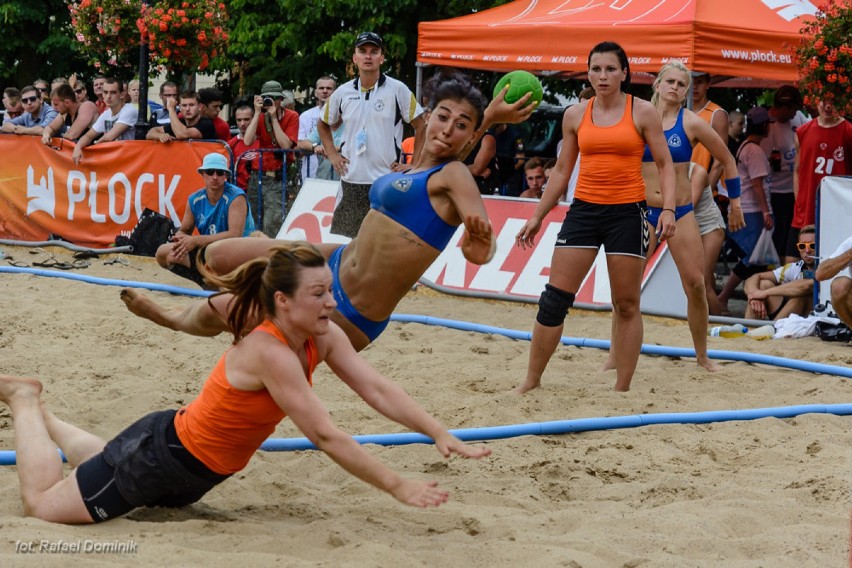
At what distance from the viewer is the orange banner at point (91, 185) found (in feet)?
39.6

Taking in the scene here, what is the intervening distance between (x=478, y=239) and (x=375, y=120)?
517cm

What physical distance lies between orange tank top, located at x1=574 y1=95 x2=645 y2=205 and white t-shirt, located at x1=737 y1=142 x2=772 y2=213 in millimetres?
4555

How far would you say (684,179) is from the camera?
289 inches

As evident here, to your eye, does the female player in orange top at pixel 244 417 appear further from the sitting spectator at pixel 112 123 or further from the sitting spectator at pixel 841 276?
the sitting spectator at pixel 112 123

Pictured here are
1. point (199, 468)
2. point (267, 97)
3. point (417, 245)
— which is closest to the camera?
point (199, 468)

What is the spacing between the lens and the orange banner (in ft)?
39.6

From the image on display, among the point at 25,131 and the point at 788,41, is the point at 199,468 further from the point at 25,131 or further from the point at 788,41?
the point at 25,131

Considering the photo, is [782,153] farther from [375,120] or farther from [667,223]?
[667,223]

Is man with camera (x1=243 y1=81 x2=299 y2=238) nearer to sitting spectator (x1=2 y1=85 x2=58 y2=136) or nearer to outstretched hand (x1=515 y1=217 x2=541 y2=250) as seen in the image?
sitting spectator (x1=2 y1=85 x2=58 y2=136)

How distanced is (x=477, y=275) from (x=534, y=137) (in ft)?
13.6

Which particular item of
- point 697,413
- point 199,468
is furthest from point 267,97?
point 199,468

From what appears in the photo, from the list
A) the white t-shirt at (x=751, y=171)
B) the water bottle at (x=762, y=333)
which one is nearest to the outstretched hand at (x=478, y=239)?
the water bottle at (x=762, y=333)

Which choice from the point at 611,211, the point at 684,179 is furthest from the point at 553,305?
the point at 684,179

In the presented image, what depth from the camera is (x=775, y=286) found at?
934cm
